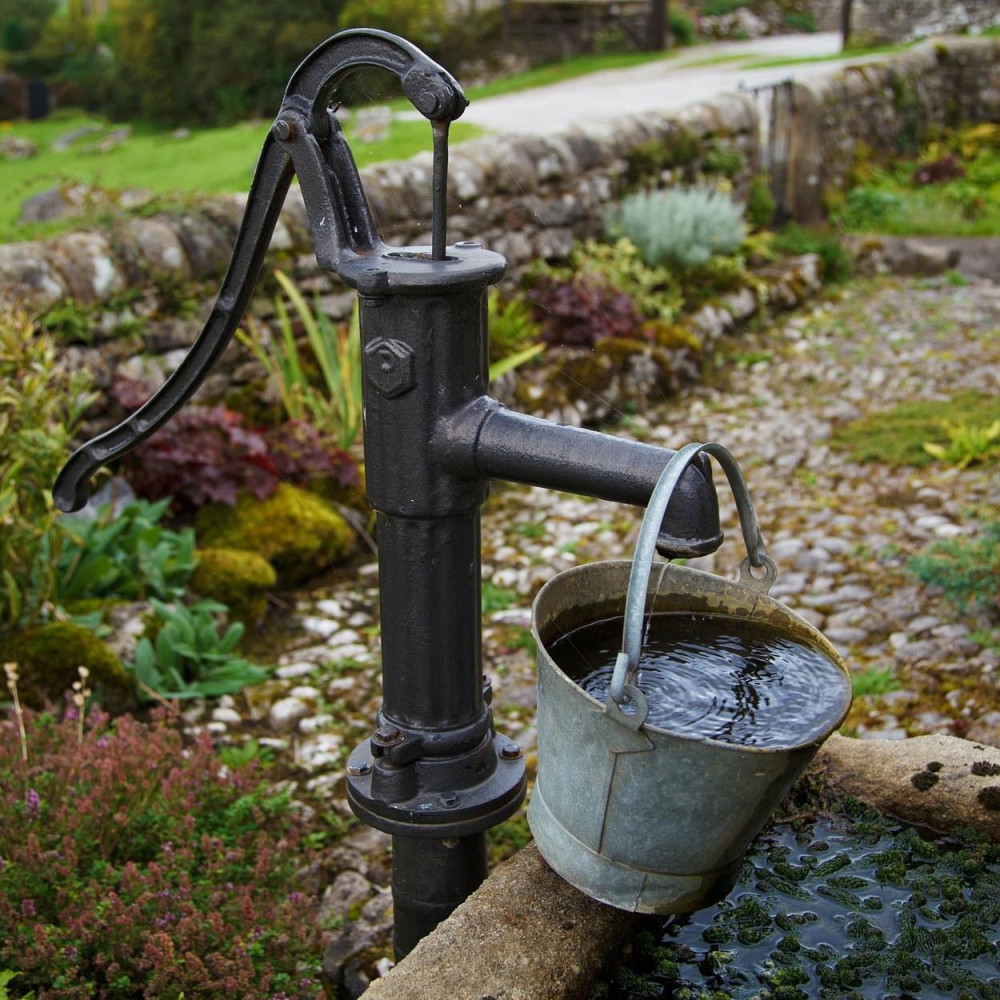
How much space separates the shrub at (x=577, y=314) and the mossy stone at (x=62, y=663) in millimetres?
3035

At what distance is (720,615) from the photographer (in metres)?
1.79

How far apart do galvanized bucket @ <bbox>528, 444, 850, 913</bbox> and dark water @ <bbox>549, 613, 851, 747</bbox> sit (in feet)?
0.17

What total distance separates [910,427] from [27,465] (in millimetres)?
3932

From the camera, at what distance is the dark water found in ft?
5.40

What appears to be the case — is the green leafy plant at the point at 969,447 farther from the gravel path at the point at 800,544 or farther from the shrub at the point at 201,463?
the shrub at the point at 201,463

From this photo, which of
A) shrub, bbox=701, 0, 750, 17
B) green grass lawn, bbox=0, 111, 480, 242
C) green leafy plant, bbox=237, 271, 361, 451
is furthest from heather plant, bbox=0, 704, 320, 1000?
shrub, bbox=701, 0, 750, 17

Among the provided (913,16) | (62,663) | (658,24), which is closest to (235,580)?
(62,663)

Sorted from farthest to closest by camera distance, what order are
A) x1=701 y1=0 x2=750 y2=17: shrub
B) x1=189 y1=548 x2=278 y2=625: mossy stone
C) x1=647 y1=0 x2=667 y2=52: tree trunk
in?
x1=701 y1=0 x2=750 y2=17: shrub → x1=647 y1=0 x2=667 y2=52: tree trunk → x1=189 y1=548 x2=278 y2=625: mossy stone

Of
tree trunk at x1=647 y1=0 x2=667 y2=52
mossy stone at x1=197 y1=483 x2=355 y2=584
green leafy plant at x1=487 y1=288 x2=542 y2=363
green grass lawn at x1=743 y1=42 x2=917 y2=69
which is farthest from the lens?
tree trunk at x1=647 y1=0 x2=667 y2=52

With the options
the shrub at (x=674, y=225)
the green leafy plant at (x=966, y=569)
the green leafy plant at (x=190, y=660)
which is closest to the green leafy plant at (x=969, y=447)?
the green leafy plant at (x=966, y=569)

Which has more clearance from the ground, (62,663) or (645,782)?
(645,782)

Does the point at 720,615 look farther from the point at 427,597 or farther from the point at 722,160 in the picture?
the point at 722,160

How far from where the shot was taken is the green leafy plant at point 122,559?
3736 millimetres

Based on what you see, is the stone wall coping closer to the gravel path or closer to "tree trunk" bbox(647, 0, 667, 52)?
the gravel path
